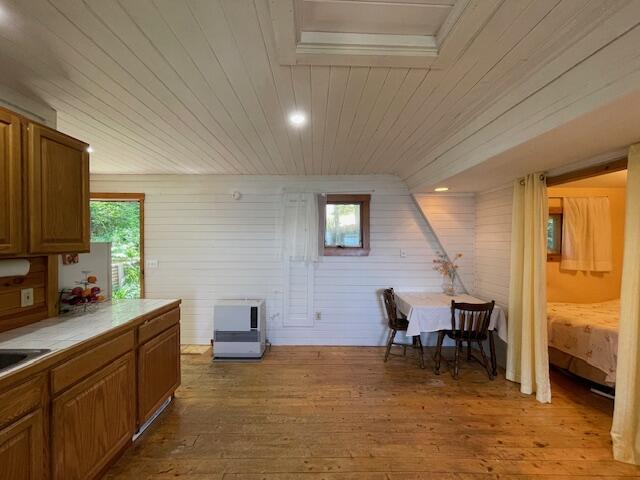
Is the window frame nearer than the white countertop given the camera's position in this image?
No

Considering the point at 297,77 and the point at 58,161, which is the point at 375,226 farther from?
the point at 58,161

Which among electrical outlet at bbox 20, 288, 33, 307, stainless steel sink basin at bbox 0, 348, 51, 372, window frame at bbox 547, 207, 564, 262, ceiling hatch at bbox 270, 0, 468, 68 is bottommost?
stainless steel sink basin at bbox 0, 348, 51, 372

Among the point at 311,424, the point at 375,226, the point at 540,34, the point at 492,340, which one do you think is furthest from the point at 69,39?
the point at 492,340

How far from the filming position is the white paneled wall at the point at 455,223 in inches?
159

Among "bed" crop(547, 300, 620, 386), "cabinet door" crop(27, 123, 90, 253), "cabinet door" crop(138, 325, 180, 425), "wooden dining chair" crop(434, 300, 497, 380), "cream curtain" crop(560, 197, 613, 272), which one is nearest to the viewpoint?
"cabinet door" crop(27, 123, 90, 253)

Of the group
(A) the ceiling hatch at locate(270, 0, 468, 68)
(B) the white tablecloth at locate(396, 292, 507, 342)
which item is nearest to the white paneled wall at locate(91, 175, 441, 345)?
(B) the white tablecloth at locate(396, 292, 507, 342)

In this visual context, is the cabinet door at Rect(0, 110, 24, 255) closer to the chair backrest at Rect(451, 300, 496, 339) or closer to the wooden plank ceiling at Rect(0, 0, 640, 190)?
the wooden plank ceiling at Rect(0, 0, 640, 190)

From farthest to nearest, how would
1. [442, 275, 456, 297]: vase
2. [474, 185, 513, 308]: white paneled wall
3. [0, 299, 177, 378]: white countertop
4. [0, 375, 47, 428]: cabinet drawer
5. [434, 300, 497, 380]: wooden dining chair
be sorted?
[442, 275, 456, 297]: vase
[474, 185, 513, 308]: white paneled wall
[434, 300, 497, 380]: wooden dining chair
[0, 299, 177, 378]: white countertop
[0, 375, 47, 428]: cabinet drawer

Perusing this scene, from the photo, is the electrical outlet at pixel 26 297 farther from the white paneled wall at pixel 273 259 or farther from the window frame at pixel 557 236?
the window frame at pixel 557 236

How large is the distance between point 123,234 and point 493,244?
198 inches

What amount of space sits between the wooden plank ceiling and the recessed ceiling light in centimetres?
6

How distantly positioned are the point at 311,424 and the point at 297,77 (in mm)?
2507

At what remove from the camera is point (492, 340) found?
11.0ft

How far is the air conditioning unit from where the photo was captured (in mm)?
3615
